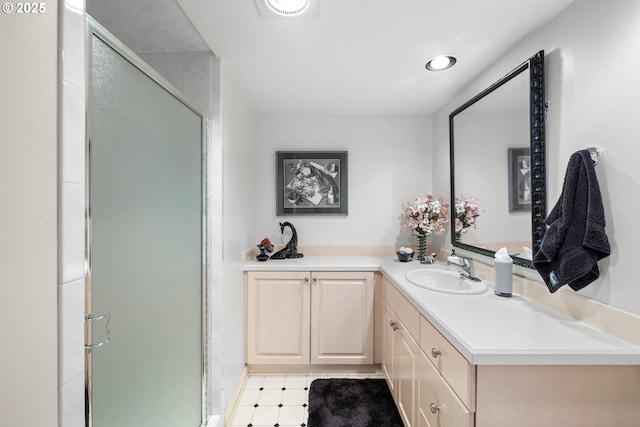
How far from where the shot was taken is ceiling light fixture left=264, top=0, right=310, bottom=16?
45.0 inches

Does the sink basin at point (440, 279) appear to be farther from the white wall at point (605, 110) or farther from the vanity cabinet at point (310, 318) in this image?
the white wall at point (605, 110)

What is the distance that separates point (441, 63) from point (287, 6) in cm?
99

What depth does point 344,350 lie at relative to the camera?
2104 mm

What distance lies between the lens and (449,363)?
3.31 feet

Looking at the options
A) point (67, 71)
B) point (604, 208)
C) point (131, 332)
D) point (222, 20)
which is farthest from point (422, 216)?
point (67, 71)

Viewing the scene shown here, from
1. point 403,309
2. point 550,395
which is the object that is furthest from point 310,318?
point 550,395

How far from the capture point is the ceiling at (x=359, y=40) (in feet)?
3.91

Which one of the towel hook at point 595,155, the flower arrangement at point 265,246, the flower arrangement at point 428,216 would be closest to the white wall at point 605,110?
the towel hook at point 595,155

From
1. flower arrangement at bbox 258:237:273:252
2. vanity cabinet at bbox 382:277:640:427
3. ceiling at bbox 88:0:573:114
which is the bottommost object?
vanity cabinet at bbox 382:277:640:427

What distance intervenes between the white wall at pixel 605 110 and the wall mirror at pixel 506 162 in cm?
5

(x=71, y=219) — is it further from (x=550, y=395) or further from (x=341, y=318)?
(x=341, y=318)

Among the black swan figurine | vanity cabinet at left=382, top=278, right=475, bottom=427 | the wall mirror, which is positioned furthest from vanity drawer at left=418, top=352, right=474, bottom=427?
the black swan figurine

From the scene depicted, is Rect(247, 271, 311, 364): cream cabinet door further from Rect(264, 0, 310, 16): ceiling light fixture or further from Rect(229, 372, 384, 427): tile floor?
Rect(264, 0, 310, 16): ceiling light fixture

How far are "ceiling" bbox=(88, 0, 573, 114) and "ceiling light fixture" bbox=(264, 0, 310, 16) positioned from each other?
45 millimetres
